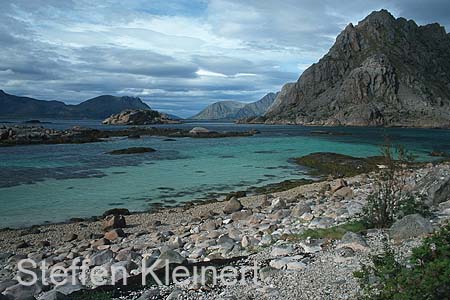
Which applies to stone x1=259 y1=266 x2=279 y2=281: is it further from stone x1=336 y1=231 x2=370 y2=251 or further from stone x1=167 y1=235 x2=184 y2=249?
stone x1=167 y1=235 x2=184 y2=249

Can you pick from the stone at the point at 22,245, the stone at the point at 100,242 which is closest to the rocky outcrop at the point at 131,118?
the stone at the point at 22,245

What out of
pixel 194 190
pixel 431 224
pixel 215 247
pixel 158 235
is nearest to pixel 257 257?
pixel 215 247

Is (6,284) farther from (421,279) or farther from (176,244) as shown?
(421,279)

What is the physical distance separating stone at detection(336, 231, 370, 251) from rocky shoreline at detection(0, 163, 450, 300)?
0.07 feet

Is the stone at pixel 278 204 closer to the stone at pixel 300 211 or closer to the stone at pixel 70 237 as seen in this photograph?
the stone at pixel 300 211

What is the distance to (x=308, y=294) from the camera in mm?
6484

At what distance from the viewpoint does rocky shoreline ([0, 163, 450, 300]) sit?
281 inches

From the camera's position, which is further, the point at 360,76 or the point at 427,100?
the point at 360,76

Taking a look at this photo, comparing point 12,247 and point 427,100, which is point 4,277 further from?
point 427,100

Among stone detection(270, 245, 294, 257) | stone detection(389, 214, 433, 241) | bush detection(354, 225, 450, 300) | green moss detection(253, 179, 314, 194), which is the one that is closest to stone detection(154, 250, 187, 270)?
stone detection(270, 245, 294, 257)

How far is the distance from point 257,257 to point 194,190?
16.2 metres

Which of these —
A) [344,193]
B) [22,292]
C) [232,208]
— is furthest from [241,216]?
[22,292]

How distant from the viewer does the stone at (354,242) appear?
852 cm

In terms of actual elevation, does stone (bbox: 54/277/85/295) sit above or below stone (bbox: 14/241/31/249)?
above
